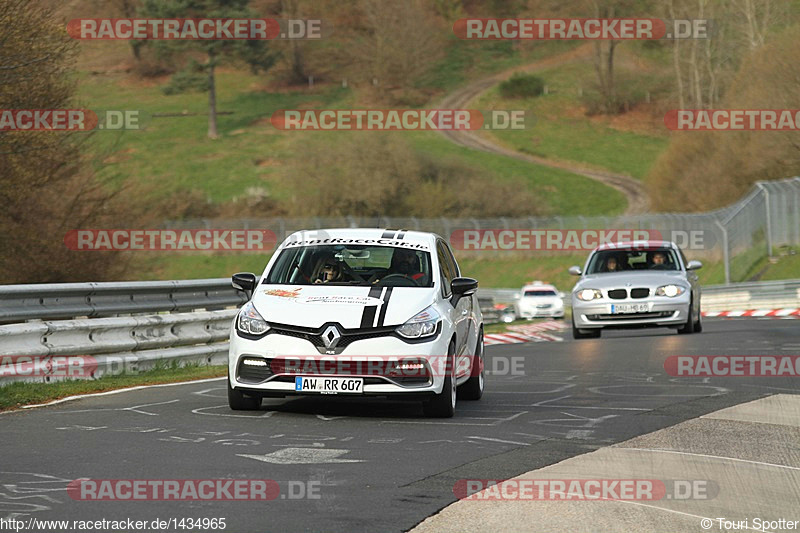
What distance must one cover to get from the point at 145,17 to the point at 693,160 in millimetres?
61036

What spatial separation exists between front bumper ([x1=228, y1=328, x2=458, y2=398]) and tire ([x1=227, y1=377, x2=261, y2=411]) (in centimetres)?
32

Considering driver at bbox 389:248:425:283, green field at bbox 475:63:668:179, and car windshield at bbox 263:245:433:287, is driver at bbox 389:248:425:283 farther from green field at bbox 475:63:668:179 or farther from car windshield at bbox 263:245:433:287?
green field at bbox 475:63:668:179

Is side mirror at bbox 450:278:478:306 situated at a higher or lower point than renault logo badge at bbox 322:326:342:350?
higher

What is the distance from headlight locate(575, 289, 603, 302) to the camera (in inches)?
878

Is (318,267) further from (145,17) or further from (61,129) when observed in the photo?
(145,17)

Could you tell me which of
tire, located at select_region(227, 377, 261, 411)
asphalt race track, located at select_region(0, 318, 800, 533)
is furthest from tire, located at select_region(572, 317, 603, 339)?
tire, located at select_region(227, 377, 261, 411)

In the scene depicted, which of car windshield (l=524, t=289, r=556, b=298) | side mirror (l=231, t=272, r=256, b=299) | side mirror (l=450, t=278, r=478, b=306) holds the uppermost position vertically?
side mirror (l=231, t=272, r=256, b=299)

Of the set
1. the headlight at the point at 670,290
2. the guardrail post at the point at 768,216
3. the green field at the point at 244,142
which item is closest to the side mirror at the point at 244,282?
the headlight at the point at 670,290

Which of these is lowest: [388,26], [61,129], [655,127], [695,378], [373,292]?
[695,378]

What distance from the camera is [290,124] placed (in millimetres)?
118188

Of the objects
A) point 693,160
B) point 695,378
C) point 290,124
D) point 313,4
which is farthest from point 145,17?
point 695,378

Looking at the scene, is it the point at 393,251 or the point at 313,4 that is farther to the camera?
the point at 313,4

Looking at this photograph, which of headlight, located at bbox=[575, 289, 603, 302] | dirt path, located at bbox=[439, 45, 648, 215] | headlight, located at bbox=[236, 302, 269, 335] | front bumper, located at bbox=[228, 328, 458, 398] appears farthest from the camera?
dirt path, located at bbox=[439, 45, 648, 215]

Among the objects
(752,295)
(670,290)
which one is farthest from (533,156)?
(670,290)
